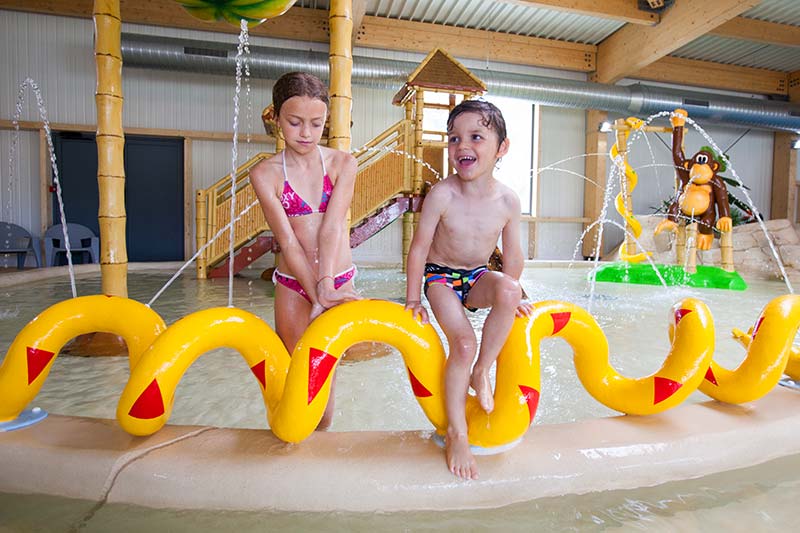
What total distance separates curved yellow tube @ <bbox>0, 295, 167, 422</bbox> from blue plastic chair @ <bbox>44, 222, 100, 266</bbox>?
9.34 meters

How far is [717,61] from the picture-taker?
1332cm

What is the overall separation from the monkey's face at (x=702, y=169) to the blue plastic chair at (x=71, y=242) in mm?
10736

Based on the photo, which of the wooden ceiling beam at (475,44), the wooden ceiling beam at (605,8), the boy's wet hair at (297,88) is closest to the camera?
the boy's wet hair at (297,88)

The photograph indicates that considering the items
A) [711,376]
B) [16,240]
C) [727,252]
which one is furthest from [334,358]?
[16,240]

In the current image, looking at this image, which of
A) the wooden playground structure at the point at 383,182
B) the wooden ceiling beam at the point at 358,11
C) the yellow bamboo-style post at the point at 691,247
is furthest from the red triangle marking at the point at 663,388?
the wooden ceiling beam at the point at 358,11

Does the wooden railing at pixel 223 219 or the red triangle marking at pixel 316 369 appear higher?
the wooden railing at pixel 223 219

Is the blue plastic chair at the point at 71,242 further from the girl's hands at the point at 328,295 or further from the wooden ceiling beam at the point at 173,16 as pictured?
the girl's hands at the point at 328,295

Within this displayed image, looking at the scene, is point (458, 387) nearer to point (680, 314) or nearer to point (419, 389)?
point (419, 389)

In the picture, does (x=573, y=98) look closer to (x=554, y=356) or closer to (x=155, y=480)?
(x=554, y=356)

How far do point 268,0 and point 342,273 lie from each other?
71.6 inches

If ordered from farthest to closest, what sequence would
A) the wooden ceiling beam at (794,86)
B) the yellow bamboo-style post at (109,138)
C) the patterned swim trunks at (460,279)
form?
the wooden ceiling beam at (794,86) → the yellow bamboo-style post at (109,138) → the patterned swim trunks at (460,279)

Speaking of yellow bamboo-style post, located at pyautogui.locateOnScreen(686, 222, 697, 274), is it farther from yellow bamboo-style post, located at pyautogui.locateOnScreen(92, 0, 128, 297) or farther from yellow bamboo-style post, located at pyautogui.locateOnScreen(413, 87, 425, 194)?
yellow bamboo-style post, located at pyautogui.locateOnScreen(92, 0, 128, 297)

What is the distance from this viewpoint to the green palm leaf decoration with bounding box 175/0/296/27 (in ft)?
9.16

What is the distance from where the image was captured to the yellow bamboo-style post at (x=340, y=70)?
3611 millimetres
